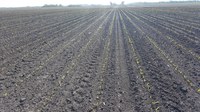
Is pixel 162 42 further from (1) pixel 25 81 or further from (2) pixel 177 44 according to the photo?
(1) pixel 25 81

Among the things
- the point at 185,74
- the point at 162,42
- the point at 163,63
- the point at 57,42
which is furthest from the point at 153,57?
the point at 57,42

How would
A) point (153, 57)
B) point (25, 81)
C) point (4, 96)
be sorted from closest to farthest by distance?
point (4, 96)
point (25, 81)
point (153, 57)

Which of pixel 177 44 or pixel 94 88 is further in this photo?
pixel 177 44

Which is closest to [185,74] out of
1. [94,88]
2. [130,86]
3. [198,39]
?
[130,86]

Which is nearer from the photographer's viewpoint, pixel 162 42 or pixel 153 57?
pixel 153 57

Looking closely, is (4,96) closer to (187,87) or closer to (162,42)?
(187,87)

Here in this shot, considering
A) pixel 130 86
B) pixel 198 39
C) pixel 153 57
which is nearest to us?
pixel 130 86

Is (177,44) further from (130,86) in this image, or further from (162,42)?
(130,86)

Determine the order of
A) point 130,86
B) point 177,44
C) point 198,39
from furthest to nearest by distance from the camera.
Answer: point 198,39 < point 177,44 < point 130,86

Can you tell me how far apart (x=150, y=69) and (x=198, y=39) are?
6806 millimetres

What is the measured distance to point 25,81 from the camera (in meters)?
9.15

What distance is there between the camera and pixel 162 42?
600 inches

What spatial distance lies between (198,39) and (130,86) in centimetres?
877

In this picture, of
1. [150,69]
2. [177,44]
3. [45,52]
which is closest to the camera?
[150,69]
